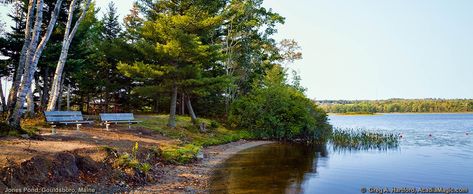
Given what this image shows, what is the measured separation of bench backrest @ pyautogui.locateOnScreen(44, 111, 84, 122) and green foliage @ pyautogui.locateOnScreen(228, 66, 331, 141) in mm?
15106

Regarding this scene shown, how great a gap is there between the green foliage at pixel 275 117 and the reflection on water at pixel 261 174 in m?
12.0

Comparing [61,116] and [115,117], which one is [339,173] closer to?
[115,117]

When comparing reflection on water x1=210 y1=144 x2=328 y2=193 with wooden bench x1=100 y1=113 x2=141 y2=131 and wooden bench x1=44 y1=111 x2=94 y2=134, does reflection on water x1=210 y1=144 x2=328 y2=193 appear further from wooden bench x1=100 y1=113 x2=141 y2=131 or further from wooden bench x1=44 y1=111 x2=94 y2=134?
wooden bench x1=44 y1=111 x2=94 y2=134

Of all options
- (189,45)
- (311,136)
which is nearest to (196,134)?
(189,45)

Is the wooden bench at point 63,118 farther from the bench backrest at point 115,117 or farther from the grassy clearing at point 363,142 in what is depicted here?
the grassy clearing at point 363,142

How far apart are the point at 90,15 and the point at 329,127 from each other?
22.8 metres

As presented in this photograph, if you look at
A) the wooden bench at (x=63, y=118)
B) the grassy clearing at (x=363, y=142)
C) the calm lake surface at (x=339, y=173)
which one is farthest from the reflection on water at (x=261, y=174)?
the grassy clearing at (x=363, y=142)

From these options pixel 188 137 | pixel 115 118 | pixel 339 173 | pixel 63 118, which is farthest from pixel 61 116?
pixel 339 173

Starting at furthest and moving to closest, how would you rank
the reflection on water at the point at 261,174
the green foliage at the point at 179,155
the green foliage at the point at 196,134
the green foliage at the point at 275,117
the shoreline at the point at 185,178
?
the green foliage at the point at 275,117, the green foliage at the point at 196,134, the green foliage at the point at 179,155, the reflection on water at the point at 261,174, the shoreline at the point at 185,178

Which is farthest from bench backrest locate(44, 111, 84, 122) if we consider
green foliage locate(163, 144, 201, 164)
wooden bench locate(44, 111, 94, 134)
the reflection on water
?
the reflection on water

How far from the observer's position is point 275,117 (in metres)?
29.7

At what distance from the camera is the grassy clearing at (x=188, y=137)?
45.3 ft

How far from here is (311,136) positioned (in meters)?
30.6

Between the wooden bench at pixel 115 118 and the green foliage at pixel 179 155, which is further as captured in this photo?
the wooden bench at pixel 115 118
